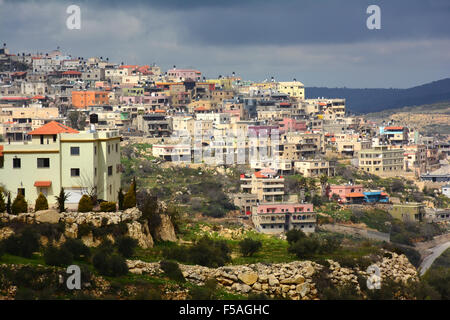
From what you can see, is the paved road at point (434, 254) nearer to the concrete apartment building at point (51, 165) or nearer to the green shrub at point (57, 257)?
the concrete apartment building at point (51, 165)

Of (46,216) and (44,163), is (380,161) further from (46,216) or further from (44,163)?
(46,216)

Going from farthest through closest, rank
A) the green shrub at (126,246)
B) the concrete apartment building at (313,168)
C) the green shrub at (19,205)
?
the concrete apartment building at (313,168) < the green shrub at (19,205) < the green shrub at (126,246)

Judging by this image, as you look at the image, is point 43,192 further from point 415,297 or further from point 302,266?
point 415,297

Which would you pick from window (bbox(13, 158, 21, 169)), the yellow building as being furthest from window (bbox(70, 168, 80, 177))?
the yellow building

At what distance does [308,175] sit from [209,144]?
10.0 m

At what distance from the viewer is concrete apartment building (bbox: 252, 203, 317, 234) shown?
2707 inches

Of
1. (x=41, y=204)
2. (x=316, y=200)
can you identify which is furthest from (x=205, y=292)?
(x=316, y=200)

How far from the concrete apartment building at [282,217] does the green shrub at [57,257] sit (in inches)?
1692

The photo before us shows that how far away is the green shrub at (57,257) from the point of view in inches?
1007

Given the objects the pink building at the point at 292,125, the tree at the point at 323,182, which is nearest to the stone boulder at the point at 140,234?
the tree at the point at 323,182

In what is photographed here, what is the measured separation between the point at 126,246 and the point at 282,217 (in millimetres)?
41349

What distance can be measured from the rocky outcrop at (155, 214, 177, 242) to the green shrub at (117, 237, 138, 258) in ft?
12.2

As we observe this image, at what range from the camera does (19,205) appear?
2958 cm

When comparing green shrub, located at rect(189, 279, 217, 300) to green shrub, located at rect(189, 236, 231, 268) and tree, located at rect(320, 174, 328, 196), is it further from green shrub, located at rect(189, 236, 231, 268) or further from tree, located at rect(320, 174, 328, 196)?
tree, located at rect(320, 174, 328, 196)
